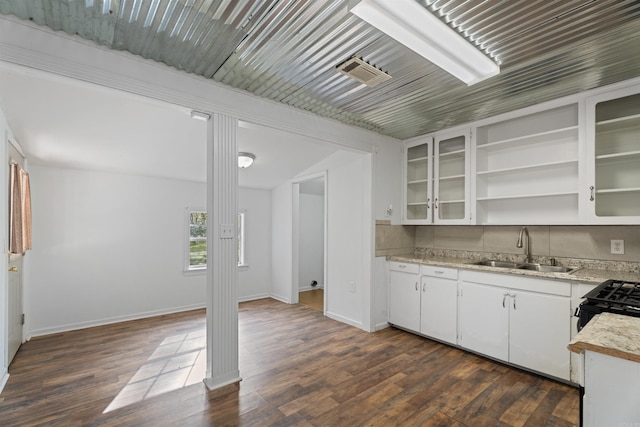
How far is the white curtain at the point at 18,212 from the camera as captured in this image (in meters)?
2.74

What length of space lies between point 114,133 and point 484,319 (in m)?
4.18

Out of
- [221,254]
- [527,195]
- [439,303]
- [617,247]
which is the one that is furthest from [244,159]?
[617,247]

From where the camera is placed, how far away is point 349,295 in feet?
13.8

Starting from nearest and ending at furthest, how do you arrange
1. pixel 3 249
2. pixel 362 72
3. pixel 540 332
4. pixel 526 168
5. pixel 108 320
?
pixel 362 72 < pixel 3 249 < pixel 540 332 < pixel 526 168 < pixel 108 320

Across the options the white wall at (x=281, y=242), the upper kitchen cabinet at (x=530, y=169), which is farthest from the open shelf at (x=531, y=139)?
the white wall at (x=281, y=242)

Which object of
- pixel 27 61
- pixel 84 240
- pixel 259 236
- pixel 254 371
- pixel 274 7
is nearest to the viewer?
pixel 274 7

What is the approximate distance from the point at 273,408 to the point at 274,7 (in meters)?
Result: 2.62

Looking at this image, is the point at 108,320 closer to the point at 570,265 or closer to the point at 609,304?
the point at 609,304

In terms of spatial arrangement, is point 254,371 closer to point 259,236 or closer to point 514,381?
point 514,381

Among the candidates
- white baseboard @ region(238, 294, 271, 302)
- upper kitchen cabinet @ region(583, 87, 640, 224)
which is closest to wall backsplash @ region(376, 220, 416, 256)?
upper kitchen cabinet @ region(583, 87, 640, 224)

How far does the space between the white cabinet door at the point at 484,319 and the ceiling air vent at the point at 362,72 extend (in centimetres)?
221

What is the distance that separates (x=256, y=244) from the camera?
5559 millimetres

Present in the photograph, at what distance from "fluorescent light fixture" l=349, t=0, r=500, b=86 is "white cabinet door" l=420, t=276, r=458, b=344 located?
2.07m

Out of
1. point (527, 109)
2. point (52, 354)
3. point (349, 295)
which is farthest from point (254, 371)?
point (527, 109)
